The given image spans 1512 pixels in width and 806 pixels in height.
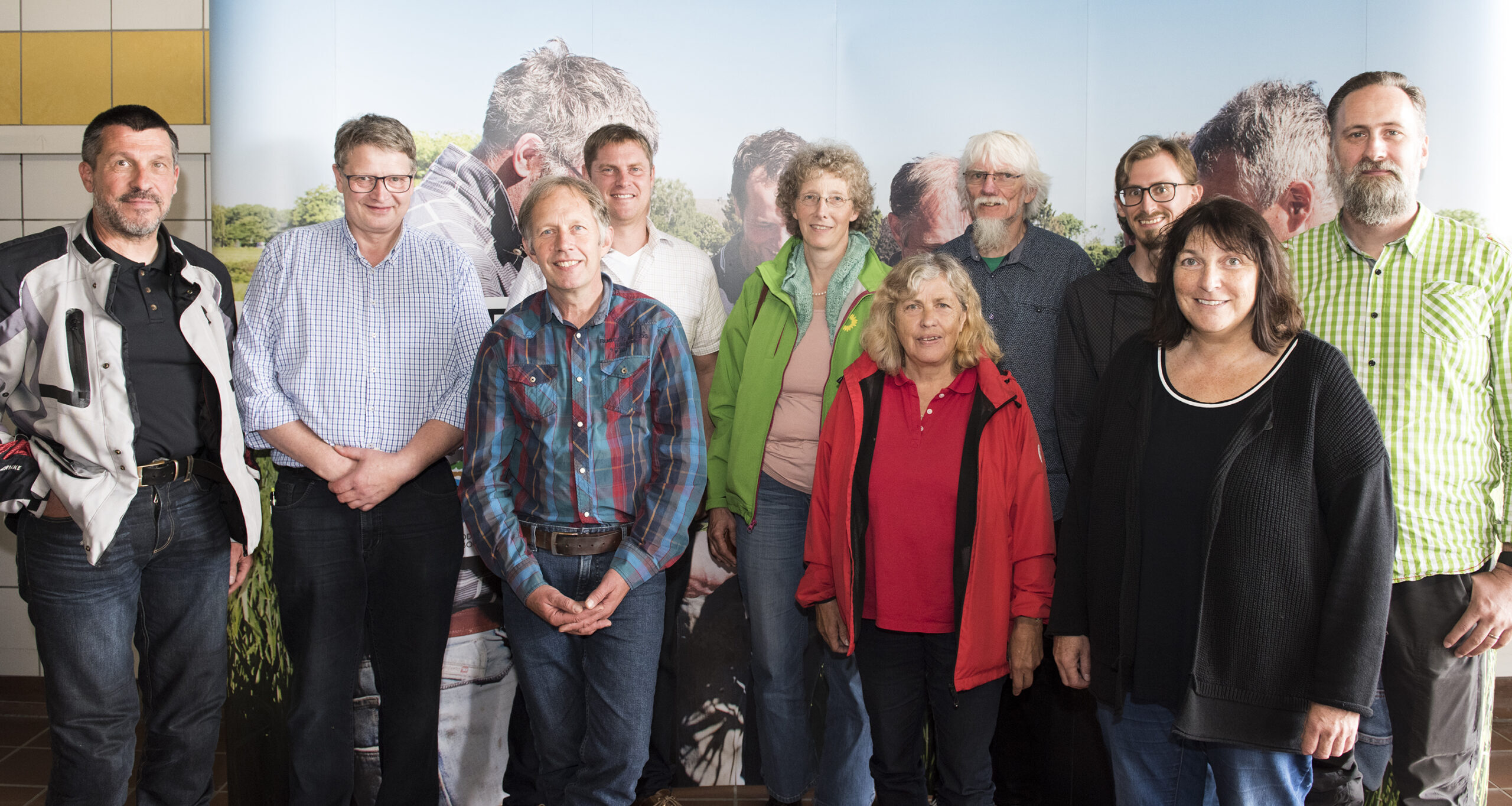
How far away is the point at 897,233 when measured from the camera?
298 centimetres

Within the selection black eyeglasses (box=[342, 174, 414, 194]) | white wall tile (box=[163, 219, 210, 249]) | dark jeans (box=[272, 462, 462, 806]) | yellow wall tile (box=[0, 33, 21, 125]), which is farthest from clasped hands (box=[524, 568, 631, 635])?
yellow wall tile (box=[0, 33, 21, 125])

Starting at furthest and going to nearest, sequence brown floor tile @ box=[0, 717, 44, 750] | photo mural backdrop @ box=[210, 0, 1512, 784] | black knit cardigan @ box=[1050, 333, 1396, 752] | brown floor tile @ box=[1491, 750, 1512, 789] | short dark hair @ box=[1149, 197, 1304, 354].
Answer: brown floor tile @ box=[0, 717, 44, 750], brown floor tile @ box=[1491, 750, 1512, 789], photo mural backdrop @ box=[210, 0, 1512, 784], short dark hair @ box=[1149, 197, 1304, 354], black knit cardigan @ box=[1050, 333, 1396, 752]

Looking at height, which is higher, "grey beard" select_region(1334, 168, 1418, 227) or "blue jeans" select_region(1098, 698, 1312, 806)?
"grey beard" select_region(1334, 168, 1418, 227)

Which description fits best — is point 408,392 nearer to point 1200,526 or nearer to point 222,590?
point 222,590

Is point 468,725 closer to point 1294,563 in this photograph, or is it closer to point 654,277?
point 654,277

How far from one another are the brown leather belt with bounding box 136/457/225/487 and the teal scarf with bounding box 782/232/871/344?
4.93ft

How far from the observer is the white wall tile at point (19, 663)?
12.1 feet

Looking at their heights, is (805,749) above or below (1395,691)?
below

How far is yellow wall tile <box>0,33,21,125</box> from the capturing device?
3.48 m

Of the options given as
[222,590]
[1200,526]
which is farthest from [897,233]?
[222,590]

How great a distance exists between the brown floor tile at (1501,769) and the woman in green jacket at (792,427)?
222 centimetres

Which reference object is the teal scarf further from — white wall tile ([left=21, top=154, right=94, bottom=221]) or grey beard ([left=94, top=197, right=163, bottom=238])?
white wall tile ([left=21, top=154, right=94, bottom=221])

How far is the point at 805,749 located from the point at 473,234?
188cm

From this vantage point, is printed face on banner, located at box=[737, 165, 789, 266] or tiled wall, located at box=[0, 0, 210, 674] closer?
printed face on banner, located at box=[737, 165, 789, 266]
